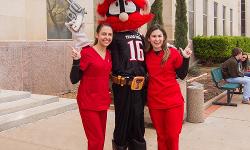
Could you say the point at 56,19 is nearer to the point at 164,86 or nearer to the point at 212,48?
the point at 164,86

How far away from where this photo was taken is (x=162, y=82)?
4.20m

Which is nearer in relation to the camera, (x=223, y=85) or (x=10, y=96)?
(x=10, y=96)

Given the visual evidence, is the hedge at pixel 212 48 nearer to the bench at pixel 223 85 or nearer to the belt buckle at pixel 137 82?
the bench at pixel 223 85

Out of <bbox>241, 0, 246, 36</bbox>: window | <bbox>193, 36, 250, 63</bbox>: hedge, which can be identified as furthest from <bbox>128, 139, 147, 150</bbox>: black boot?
<bbox>241, 0, 246, 36</bbox>: window

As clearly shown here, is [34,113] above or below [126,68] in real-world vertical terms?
below

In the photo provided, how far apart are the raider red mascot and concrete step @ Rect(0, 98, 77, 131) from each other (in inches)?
116

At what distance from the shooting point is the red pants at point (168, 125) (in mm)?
4191

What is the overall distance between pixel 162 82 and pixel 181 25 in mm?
12131

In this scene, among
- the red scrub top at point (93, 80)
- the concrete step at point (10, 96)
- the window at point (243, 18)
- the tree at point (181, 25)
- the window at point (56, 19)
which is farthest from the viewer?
the window at point (243, 18)

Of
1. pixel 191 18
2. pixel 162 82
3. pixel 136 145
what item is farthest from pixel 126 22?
pixel 191 18

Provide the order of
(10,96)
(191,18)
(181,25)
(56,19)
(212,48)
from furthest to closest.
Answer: (191,18), (212,48), (181,25), (56,19), (10,96)

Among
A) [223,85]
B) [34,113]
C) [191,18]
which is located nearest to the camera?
[34,113]

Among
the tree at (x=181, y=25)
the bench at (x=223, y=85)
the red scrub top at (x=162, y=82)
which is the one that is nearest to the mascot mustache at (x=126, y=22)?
the red scrub top at (x=162, y=82)

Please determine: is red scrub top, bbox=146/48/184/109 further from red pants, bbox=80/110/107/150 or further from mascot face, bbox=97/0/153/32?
red pants, bbox=80/110/107/150
